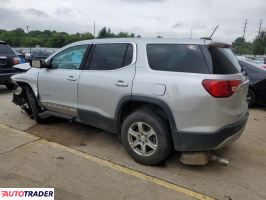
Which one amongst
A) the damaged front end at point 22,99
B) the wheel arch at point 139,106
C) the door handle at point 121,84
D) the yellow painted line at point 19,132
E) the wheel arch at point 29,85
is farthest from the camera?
the damaged front end at point 22,99

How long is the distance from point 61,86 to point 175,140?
7.57 ft

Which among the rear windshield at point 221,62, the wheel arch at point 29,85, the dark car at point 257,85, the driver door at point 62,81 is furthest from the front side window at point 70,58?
the dark car at point 257,85

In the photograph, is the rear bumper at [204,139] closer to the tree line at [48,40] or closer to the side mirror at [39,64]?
the side mirror at [39,64]

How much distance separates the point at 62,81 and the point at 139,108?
1.61 metres

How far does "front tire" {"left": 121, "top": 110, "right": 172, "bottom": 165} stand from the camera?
12.9 ft

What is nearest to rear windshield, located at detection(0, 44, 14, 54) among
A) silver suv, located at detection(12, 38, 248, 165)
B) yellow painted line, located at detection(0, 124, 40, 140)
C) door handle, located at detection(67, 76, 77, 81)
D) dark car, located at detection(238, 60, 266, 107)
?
yellow painted line, located at detection(0, 124, 40, 140)

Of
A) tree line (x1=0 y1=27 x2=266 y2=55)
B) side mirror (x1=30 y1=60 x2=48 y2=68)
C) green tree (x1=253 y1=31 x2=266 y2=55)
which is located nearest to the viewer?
side mirror (x1=30 y1=60 x2=48 y2=68)

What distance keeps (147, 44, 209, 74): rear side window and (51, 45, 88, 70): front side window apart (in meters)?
1.36

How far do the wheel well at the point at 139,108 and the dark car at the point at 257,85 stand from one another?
464 cm

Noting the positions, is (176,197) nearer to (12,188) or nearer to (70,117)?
(12,188)

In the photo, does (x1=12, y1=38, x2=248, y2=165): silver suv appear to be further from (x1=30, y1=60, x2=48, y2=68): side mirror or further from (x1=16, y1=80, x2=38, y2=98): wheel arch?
(x1=16, y1=80, x2=38, y2=98): wheel arch

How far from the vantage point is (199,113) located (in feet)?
11.8

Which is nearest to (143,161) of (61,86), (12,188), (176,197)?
(176,197)

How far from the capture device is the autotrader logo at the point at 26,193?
10.9 feet
